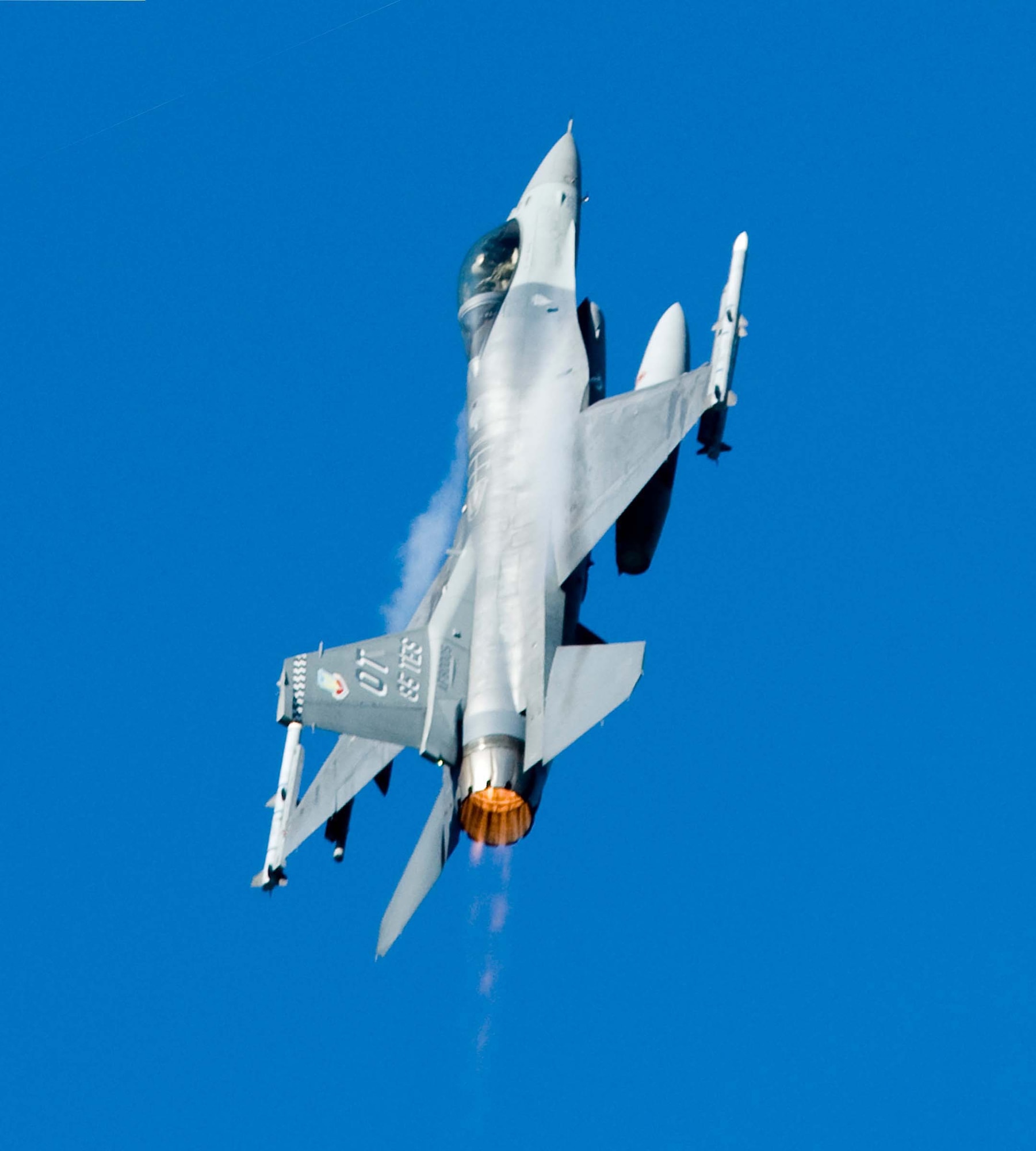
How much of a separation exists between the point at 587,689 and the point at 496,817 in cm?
151

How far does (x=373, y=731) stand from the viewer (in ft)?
66.3

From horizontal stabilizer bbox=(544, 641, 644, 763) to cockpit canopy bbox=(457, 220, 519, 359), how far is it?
21.0 feet

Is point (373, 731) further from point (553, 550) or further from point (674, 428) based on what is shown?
point (674, 428)

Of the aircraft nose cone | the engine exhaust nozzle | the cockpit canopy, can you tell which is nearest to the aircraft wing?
the engine exhaust nozzle

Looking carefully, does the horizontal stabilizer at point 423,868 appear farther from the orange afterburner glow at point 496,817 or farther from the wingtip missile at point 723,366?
the wingtip missile at point 723,366

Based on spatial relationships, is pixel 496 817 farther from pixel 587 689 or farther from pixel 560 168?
pixel 560 168

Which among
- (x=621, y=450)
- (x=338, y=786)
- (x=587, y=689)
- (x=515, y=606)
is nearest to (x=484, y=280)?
(x=621, y=450)

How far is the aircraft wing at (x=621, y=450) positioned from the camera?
21.6 meters

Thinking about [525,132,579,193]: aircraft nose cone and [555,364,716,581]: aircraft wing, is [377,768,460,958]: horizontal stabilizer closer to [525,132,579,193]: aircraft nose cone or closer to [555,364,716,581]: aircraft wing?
[555,364,716,581]: aircraft wing

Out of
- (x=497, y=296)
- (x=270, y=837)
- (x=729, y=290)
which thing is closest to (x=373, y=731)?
(x=270, y=837)

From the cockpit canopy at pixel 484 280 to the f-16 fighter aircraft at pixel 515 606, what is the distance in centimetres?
52

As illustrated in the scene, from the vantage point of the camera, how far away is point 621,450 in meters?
22.1

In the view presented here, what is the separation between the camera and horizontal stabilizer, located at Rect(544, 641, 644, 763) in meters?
19.3

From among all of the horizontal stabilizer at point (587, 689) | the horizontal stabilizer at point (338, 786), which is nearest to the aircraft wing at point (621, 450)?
the horizontal stabilizer at point (587, 689)
